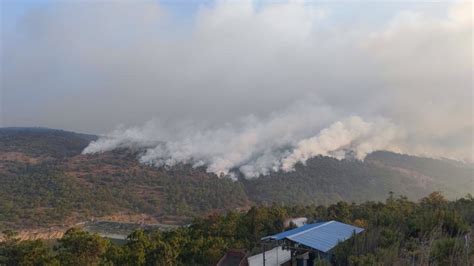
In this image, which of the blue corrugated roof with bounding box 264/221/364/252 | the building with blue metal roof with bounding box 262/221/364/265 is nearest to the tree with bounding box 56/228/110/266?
the building with blue metal roof with bounding box 262/221/364/265

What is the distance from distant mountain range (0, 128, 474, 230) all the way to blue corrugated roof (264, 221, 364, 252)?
123ft

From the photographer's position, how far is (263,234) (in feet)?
96.9

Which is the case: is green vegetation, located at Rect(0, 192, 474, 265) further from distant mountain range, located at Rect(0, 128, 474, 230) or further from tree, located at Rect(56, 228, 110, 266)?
distant mountain range, located at Rect(0, 128, 474, 230)

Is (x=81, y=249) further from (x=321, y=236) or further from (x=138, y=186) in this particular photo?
(x=138, y=186)

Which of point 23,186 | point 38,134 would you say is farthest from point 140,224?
point 38,134

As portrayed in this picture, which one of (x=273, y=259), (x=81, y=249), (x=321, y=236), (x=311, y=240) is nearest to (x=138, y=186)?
(x=81, y=249)

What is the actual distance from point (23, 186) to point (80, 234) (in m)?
46.3

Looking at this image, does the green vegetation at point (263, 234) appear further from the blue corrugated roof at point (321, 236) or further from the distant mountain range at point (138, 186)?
the distant mountain range at point (138, 186)

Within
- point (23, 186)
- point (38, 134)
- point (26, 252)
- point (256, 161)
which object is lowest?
point (26, 252)

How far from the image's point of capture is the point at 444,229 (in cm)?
1190

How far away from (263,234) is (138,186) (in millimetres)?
44323

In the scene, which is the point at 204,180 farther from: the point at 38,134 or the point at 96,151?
the point at 38,134

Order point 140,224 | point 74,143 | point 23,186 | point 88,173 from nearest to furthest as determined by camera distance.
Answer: point 140,224 < point 23,186 < point 88,173 < point 74,143

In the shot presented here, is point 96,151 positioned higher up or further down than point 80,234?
higher up
